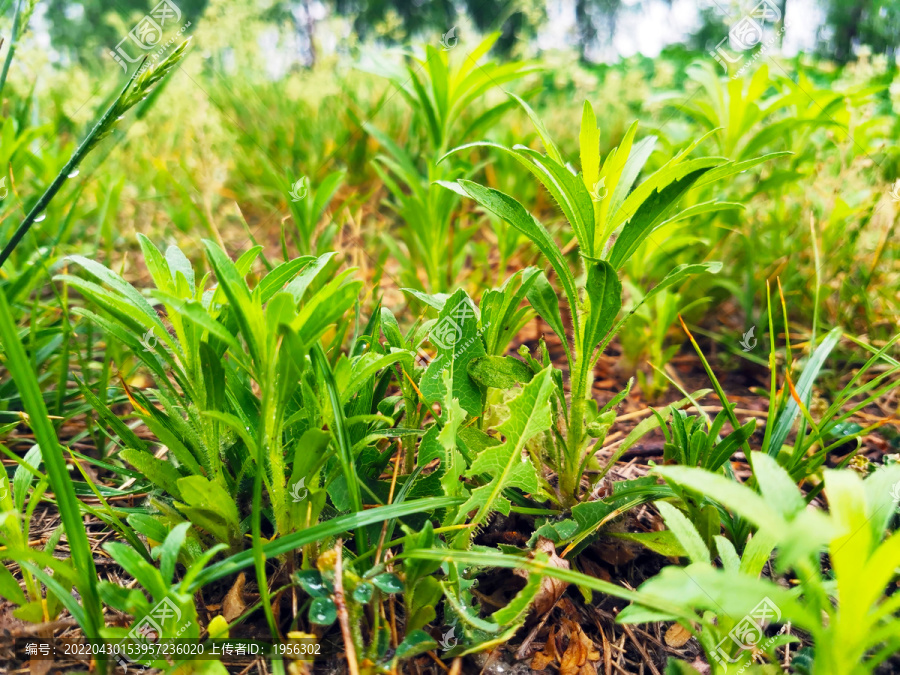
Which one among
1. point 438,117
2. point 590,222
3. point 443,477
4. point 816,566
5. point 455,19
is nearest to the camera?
point 816,566

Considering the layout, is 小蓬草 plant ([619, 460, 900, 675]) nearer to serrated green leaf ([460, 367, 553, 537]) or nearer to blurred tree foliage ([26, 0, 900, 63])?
serrated green leaf ([460, 367, 553, 537])

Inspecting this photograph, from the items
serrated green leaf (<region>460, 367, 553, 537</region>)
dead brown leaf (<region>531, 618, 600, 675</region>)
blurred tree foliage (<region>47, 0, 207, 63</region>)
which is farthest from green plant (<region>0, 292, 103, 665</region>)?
blurred tree foliage (<region>47, 0, 207, 63</region>)

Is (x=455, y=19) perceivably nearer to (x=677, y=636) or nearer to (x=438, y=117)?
(x=438, y=117)

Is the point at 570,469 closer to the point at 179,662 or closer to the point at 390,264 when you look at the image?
the point at 179,662

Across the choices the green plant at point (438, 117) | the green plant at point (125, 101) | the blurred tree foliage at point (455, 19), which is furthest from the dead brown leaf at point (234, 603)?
the blurred tree foliage at point (455, 19)

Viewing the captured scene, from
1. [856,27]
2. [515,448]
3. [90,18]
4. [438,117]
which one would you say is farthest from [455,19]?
[90,18]

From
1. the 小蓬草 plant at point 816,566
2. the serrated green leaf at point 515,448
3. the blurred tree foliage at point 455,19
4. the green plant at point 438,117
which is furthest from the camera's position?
the blurred tree foliage at point 455,19

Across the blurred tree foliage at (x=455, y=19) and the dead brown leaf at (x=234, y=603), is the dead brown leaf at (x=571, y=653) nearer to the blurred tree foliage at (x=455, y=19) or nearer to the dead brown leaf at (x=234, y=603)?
the dead brown leaf at (x=234, y=603)

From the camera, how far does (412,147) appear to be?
3.02 metres

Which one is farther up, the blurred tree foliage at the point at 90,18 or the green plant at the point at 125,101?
the blurred tree foliage at the point at 90,18

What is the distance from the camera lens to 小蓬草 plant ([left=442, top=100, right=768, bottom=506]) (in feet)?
3.32

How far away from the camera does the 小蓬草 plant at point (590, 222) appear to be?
1012 millimetres

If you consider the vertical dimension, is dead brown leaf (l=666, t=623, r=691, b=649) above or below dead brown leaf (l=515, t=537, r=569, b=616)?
below

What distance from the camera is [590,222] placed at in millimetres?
1080
